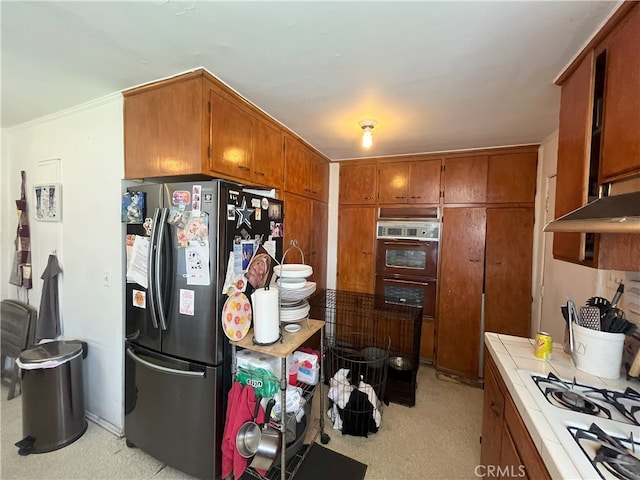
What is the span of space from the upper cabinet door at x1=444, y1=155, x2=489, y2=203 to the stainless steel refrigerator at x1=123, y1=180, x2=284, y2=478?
223cm

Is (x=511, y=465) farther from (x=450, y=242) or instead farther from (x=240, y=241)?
(x=450, y=242)

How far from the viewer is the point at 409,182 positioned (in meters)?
3.09

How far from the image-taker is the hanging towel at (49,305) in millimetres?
2105

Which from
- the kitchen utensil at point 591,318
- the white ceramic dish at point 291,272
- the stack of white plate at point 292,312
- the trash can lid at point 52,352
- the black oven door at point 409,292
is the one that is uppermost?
the white ceramic dish at point 291,272

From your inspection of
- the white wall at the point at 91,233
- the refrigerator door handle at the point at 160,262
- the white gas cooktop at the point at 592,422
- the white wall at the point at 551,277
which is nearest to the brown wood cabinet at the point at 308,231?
the refrigerator door handle at the point at 160,262

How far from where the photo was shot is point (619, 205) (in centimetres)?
91

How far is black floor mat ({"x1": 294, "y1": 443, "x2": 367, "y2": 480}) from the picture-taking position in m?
1.65

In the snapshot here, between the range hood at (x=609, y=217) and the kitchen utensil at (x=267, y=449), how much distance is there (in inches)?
64.2

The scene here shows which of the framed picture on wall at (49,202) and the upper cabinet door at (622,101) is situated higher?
the upper cabinet door at (622,101)

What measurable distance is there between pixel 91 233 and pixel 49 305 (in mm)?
745

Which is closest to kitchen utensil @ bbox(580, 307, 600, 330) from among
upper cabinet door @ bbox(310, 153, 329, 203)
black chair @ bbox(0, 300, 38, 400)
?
upper cabinet door @ bbox(310, 153, 329, 203)

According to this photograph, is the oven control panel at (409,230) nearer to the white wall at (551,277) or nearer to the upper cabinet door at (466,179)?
the upper cabinet door at (466,179)

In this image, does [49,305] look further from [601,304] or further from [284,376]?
[601,304]

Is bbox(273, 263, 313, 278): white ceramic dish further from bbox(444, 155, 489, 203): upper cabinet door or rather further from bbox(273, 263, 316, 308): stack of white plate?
bbox(444, 155, 489, 203): upper cabinet door
